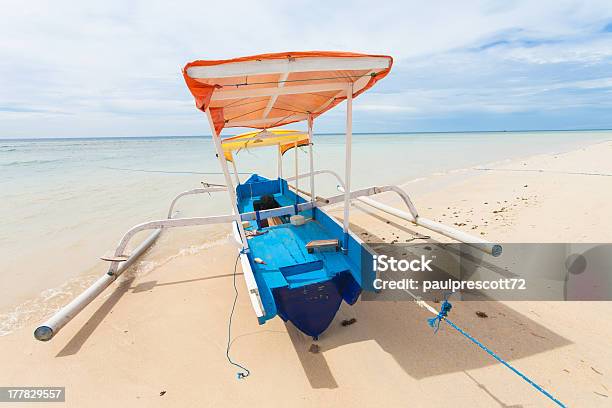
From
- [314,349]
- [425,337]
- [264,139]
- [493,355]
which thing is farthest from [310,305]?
[264,139]

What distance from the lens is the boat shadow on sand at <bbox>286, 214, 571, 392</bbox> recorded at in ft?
11.1

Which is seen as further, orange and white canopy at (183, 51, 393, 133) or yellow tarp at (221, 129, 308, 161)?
yellow tarp at (221, 129, 308, 161)

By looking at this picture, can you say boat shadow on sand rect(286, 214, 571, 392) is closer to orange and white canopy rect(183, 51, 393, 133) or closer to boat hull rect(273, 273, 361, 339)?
boat hull rect(273, 273, 361, 339)

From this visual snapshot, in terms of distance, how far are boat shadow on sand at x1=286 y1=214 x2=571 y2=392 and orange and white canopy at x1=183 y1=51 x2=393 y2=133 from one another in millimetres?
3300

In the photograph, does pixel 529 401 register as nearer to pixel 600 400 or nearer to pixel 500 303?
pixel 600 400

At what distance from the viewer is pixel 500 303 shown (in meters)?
4.38

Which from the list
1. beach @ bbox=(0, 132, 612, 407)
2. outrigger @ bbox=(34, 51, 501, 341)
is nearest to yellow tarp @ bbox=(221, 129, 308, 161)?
outrigger @ bbox=(34, 51, 501, 341)

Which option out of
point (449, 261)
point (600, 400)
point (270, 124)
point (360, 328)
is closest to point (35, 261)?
point (270, 124)

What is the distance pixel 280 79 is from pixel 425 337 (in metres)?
3.92

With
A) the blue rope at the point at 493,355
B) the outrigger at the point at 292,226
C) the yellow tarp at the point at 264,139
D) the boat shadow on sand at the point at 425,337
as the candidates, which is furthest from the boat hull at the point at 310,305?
the yellow tarp at the point at 264,139

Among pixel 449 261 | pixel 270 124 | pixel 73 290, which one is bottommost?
pixel 73 290

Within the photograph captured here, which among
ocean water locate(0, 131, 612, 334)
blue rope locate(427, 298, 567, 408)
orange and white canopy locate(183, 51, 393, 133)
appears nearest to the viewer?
blue rope locate(427, 298, 567, 408)

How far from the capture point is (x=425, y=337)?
3.82 m

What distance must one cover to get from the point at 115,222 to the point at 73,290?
4479mm
